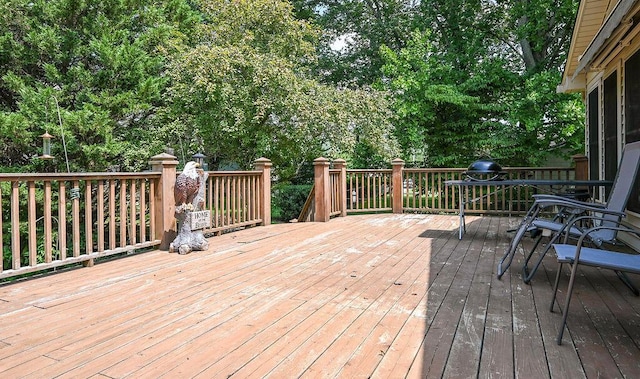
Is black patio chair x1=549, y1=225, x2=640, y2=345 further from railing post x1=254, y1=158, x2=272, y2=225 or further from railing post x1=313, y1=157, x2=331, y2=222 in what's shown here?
railing post x1=313, y1=157, x2=331, y2=222

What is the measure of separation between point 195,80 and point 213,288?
622 cm

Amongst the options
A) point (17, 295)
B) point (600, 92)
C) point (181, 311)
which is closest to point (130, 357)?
point (181, 311)

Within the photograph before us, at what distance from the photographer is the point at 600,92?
5.12m

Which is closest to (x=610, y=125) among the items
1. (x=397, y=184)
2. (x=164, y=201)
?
(x=397, y=184)

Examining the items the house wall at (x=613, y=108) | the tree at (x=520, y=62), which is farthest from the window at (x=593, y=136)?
the tree at (x=520, y=62)

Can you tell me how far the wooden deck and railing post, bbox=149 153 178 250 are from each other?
0.44 metres

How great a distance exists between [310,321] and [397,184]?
559 centimetres

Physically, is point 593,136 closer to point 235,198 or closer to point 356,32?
point 235,198

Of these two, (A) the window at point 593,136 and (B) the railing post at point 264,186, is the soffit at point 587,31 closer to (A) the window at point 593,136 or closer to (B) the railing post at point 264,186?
(A) the window at point 593,136

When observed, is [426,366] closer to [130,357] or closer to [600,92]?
[130,357]

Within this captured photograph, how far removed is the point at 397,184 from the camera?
745 centimetres

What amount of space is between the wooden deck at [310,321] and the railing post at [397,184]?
379 centimetres

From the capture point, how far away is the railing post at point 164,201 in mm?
4133

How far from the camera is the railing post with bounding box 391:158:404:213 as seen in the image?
736cm
